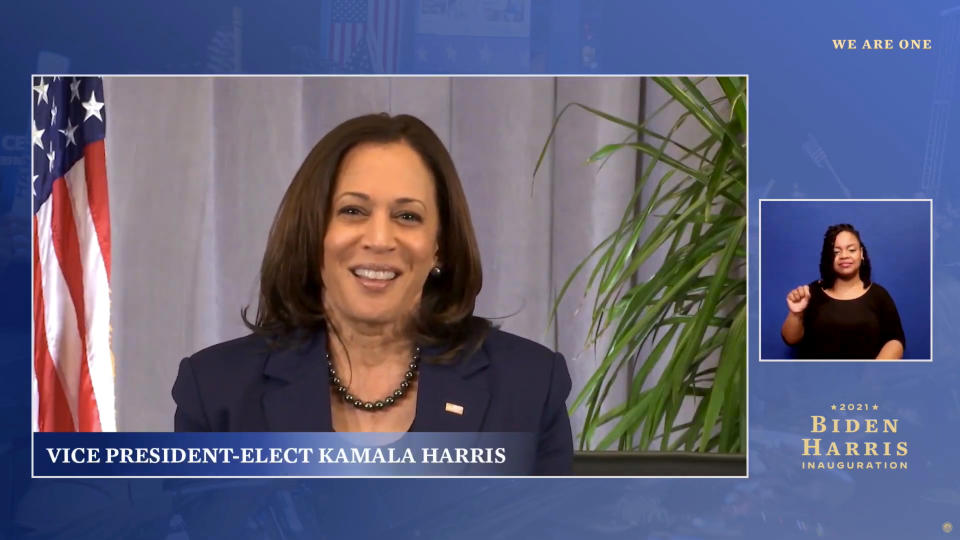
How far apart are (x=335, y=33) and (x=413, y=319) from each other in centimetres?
63

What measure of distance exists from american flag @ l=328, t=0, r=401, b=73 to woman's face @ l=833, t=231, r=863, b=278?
1021 mm

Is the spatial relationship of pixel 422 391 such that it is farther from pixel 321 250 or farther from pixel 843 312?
pixel 843 312

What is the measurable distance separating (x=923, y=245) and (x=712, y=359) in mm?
511

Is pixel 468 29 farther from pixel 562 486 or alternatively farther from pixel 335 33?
pixel 562 486

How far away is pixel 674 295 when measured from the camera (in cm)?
219

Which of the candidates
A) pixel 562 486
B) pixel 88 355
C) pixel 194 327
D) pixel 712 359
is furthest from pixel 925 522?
pixel 88 355

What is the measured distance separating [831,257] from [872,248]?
0.29 feet

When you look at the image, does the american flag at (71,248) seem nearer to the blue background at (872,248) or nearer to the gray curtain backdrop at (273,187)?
the gray curtain backdrop at (273,187)

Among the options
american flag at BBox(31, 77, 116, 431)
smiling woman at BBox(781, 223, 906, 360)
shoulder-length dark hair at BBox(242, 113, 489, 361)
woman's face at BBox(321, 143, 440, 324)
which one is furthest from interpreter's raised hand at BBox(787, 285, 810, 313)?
american flag at BBox(31, 77, 116, 431)

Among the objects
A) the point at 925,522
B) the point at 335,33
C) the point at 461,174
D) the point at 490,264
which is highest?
the point at 335,33

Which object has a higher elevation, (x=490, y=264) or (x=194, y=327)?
(x=490, y=264)

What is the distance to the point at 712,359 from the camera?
7.20 ft

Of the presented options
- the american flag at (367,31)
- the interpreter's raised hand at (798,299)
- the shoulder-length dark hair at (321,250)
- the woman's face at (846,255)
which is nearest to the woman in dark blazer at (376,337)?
the shoulder-length dark hair at (321,250)

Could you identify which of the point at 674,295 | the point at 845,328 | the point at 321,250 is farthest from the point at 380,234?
the point at 845,328
